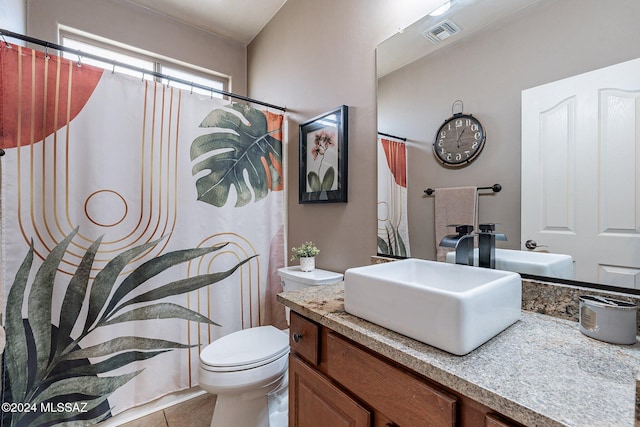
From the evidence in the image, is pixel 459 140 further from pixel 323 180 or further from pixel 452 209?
pixel 323 180

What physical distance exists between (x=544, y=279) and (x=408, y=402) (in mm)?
630

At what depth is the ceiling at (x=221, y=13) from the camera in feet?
7.11

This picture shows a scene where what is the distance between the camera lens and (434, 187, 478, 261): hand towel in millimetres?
1090

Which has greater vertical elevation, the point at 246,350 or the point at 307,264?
the point at 307,264

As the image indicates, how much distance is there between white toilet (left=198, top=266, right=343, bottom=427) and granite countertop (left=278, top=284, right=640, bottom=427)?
0.70 meters

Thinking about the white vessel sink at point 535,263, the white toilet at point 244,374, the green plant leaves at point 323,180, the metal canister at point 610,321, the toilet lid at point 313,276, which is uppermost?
the green plant leaves at point 323,180

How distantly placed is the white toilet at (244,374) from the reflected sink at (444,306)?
71 cm

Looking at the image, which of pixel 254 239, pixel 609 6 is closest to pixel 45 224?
pixel 254 239

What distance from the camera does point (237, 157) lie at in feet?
6.34

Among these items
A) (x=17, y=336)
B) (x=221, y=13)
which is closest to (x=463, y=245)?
(x=17, y=336)

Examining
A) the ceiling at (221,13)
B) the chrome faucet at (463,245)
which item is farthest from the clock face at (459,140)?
the ceiling at (221,13)

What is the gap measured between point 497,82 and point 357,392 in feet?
3.76

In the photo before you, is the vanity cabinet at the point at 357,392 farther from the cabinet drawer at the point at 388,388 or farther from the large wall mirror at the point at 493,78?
the large wall mirror at the point at 493,78

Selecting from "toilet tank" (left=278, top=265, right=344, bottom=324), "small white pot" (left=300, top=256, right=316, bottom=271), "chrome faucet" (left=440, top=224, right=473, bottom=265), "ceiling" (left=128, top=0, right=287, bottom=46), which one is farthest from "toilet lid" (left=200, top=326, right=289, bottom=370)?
"ceiling" (left=128, top=0, right=287, bottom=46)
